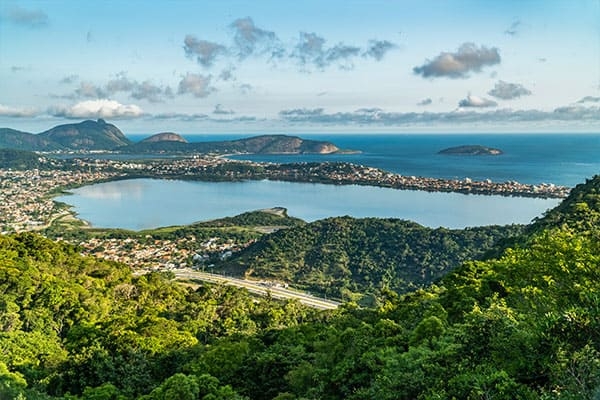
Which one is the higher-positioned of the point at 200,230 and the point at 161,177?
the point at 161,177

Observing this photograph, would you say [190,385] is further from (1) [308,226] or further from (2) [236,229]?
(2) [236,229]

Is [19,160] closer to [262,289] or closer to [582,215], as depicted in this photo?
[262,289]

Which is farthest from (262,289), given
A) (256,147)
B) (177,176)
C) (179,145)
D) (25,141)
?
(25,141)

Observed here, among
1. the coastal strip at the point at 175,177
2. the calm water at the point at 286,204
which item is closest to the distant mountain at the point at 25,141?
the coastal strip at the point at 175,177

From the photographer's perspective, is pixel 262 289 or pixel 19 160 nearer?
pixel 262 289

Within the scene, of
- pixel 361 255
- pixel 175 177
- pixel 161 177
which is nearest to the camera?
pixel 361 255

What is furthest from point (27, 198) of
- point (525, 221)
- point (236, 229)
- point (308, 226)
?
point (525, 221)
